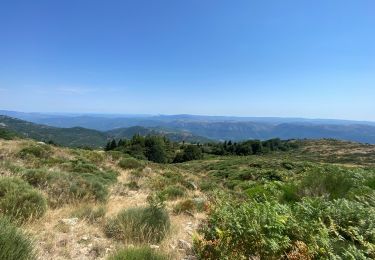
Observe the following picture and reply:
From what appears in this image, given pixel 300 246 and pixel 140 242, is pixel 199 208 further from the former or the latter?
pixel 300 246

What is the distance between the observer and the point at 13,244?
324cm

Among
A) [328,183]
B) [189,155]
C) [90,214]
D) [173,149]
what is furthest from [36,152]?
[173,149]

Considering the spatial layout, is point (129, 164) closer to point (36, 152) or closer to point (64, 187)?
point (36, 152)

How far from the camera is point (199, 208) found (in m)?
7.86

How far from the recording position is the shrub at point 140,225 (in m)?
4.90

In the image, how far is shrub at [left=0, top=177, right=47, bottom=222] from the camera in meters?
5.14

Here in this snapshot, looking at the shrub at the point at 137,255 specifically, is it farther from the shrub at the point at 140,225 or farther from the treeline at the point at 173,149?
the treeline at the point at 173,149

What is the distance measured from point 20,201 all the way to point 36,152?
12.9 meters

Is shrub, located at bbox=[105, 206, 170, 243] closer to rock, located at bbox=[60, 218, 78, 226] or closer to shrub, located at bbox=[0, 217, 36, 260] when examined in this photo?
rock, located at bbox=[60, 218, 78, 226]

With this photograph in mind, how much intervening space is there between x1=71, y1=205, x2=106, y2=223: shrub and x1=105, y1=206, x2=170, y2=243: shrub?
41 cm

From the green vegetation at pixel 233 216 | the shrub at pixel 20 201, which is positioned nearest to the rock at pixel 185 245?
the green vegetation at pixel 233 216

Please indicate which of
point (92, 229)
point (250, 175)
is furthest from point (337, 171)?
point (250, 175)

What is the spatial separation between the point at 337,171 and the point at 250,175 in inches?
962

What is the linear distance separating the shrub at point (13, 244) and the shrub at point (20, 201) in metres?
1.56
